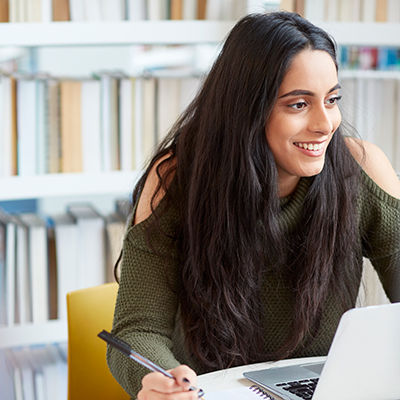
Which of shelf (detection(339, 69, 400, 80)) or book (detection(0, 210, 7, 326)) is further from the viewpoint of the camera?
shelf (detection(339, 69, 400, 80))

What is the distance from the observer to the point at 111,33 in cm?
156

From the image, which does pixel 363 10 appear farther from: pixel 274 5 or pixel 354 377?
pixel 354 377

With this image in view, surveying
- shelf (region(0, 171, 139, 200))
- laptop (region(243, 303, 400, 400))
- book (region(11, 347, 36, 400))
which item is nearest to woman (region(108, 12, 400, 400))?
laptop (region(243, 303, 400, 400))

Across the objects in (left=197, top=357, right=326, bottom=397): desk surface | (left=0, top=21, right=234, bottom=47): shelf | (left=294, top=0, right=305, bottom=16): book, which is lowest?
(left=197, top=357, right=326, bottom=397): desk surface

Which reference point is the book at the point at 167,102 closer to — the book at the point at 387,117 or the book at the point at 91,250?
the book at the point at 91,250

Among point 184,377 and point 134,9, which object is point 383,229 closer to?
point 184,377

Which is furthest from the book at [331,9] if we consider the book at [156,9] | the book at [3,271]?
the book at [3,271]

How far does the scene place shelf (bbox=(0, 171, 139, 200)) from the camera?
1582 mm

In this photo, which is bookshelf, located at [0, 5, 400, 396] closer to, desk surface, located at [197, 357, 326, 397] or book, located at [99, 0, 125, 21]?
book, located at [99, 0, 125, 21]

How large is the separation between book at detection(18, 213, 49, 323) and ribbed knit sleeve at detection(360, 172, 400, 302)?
3.31ft

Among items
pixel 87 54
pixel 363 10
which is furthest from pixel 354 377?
pixel 87 54

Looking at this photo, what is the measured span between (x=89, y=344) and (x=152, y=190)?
39 cm

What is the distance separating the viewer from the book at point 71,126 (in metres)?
1.64

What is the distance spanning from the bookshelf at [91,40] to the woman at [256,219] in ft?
1.51
